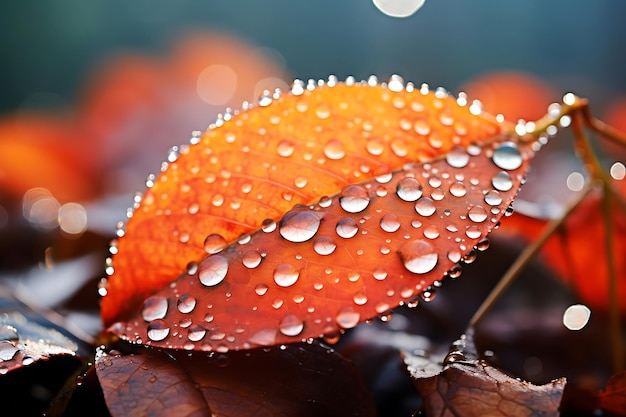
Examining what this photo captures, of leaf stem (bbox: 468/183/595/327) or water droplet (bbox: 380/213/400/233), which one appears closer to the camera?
water droplet (bbox: 380/213/400/233)

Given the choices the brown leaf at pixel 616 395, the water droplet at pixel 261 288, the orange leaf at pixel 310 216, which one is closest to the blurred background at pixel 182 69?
the orange leaf at pixel 310 216

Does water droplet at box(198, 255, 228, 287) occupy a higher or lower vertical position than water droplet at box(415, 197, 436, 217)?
lower

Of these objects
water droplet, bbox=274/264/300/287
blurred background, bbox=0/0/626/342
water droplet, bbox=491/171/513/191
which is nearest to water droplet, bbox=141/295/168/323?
water droplet, bbox=274/264/300/287

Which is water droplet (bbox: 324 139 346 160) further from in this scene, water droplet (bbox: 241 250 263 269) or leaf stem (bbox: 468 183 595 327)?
leaf stem (bbox: 468 183 595 327)

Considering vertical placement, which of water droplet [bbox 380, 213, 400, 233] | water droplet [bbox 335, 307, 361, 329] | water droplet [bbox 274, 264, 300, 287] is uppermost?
water droplet [bbox 380, 213, 400, 233]

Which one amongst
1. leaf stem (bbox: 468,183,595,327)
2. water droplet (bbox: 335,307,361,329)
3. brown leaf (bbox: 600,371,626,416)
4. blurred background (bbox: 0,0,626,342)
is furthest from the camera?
blurred background (bbox: 0,0,626,342)

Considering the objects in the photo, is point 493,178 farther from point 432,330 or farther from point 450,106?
point 432,330

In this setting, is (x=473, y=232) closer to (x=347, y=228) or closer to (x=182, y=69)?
(x=347, y=228)

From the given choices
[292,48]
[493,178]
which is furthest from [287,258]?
[292,48]
